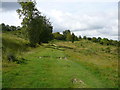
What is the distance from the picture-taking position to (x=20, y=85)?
39.9 ft

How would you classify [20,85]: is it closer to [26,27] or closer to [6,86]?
[6,86]

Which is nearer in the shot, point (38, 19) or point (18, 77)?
point (18, 77)

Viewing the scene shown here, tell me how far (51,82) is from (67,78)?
77.5 inches

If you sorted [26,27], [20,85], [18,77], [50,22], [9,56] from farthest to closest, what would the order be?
[50,22], [26,27], [9,56], [18,77], [20,85]

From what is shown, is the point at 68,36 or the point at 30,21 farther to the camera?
the point at 68,36

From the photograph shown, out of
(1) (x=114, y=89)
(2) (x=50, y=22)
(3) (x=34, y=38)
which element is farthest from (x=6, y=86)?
(2) (x=50, y=22)

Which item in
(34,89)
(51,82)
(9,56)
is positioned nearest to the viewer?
(34,89)

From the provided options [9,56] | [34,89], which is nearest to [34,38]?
[9,56]

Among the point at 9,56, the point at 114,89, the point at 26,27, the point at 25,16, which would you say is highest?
the point at 25,16

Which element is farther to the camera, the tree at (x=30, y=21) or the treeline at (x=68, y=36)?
the treeline at (x=68, y=36)

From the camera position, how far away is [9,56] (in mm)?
21391

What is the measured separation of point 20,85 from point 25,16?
43.7m

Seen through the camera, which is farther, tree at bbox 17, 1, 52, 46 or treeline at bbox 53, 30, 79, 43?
treeline at bbox 53, 30, 79, 43

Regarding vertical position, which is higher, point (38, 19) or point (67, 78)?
point (38, 19)
